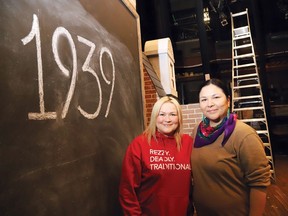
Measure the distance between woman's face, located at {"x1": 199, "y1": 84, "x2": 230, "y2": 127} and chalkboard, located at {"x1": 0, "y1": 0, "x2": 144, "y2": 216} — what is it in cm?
69

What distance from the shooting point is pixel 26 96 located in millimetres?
928

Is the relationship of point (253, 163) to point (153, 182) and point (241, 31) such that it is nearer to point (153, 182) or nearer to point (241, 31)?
point (153, 182)

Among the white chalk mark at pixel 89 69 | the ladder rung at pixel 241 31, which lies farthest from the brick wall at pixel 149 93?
the ladder rung at pixel 241 31

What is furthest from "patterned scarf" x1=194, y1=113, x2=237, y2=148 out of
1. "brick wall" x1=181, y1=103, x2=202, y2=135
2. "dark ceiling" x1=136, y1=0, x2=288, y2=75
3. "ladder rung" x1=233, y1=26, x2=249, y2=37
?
"dark ceiling" x1=136, y1=0, x2=288, y2=75

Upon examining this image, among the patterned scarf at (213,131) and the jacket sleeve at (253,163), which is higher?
the patterned scarf at (213,131)

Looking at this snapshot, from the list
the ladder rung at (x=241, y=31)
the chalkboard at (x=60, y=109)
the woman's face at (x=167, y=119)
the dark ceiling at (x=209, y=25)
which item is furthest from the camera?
the dark ceiling at (x=209, y=25)

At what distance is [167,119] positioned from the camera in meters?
1.72

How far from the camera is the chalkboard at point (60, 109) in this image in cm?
86

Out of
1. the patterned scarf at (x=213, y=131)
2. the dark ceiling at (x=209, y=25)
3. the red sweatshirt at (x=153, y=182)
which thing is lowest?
the red sweatshirt at (x=153, y=182)

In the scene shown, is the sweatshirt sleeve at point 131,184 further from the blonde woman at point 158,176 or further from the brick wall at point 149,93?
the brick wall at point 149,93

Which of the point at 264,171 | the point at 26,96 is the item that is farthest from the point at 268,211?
the point at 26,96

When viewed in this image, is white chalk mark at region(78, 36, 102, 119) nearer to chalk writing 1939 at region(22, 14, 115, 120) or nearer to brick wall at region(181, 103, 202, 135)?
chalk writing 1939 at region(22, 14, 115, 120)

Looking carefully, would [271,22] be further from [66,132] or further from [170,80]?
[66,132]

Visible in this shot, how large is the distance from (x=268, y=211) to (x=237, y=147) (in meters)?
2.96
